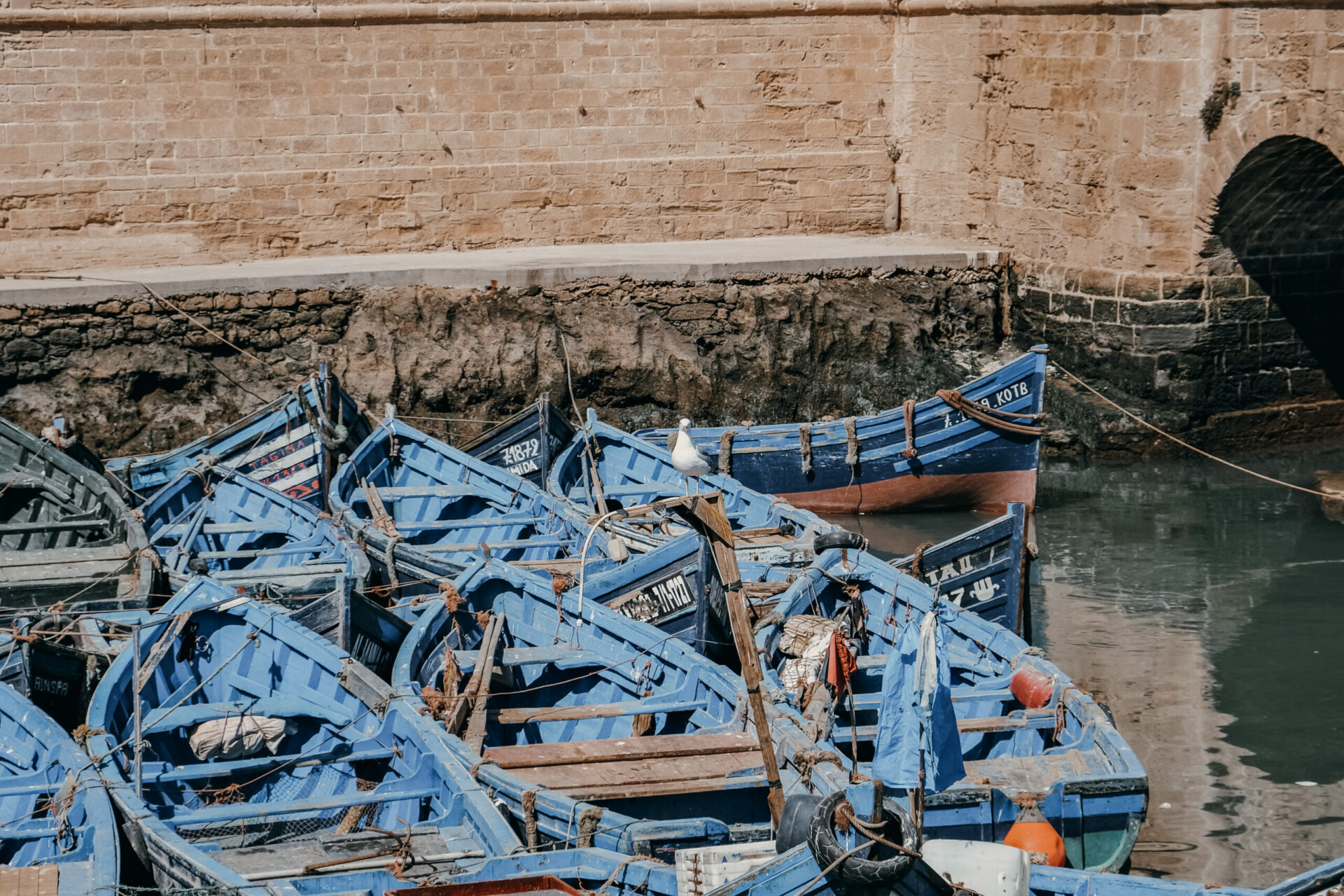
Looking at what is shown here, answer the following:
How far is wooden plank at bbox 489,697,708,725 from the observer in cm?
884

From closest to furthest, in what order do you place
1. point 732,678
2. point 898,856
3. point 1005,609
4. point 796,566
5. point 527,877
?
point 898,856 < point 527,877 < point 732,678 < point 1005,609 < point 796,566

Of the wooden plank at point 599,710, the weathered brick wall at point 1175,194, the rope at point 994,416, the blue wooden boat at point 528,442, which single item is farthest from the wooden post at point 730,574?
the weathered brick wall at point 1175,194

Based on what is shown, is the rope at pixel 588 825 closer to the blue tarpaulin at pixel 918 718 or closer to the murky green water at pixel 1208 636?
the blue tarpaulin at pixel 918 718

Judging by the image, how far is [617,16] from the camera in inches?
750

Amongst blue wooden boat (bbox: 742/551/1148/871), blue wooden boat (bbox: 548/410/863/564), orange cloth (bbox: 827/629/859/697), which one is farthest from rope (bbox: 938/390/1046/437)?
orange cloth (bbox: 827/629/859/697)

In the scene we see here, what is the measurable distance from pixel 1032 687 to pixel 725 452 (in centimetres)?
663

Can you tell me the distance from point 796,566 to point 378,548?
112 inches

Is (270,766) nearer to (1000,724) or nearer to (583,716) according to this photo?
(583,716)

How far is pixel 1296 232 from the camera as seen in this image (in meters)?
16.9

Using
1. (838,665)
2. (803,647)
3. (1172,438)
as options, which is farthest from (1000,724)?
(1172,438)

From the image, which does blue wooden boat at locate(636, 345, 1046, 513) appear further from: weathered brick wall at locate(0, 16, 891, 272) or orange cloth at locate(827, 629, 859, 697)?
orange cloth at locate(827, 629, 859, 697)

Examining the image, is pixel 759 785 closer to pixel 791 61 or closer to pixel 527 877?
pixel 527 877

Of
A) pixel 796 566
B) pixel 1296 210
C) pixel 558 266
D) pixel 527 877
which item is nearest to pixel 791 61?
pixel 558 266

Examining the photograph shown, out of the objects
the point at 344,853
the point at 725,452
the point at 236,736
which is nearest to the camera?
the point at 344,853
